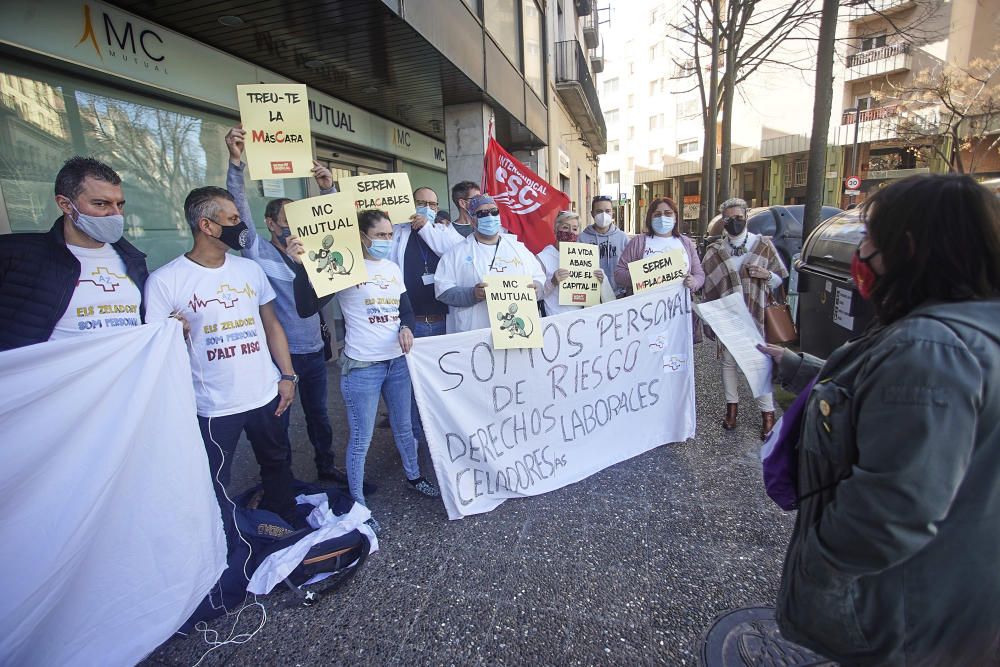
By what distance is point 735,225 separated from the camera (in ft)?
15.6

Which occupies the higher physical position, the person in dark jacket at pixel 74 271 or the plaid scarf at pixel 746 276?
the person in dark jacket at pixel 74 271

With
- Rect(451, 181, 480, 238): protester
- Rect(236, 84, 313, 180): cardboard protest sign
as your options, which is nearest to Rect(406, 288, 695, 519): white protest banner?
Rect(236, 84, 313, 180): cardboard protest sign

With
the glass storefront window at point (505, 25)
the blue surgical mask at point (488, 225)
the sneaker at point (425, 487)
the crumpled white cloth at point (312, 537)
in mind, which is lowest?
the sneaker at point (425, 487)

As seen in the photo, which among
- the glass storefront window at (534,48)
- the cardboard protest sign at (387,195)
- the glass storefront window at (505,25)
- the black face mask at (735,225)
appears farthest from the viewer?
the glass storefront window at (534,48)

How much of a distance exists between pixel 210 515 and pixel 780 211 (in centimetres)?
973

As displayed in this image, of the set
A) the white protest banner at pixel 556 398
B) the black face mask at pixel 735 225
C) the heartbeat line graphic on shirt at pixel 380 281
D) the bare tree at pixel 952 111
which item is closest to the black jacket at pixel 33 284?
the heartbeat line graphic on shirt at pixel 380 281

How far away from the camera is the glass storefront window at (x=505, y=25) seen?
842 cm

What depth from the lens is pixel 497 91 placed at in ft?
27.3

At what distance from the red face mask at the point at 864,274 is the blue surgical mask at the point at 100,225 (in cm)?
285

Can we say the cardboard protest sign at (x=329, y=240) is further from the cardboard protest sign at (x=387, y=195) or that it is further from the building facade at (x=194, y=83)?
the building facade at (x=194, y=83)

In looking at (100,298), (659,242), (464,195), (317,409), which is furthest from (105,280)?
(659,242)

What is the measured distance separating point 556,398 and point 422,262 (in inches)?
60.7

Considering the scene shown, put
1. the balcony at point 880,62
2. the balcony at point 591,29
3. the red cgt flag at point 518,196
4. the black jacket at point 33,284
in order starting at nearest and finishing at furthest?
the black jacket at point 33,284, the red cgt flag at point 518,196, the balcony at point 591,29, the balcony at point 880,62

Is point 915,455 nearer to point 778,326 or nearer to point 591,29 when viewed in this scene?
point 778,326
